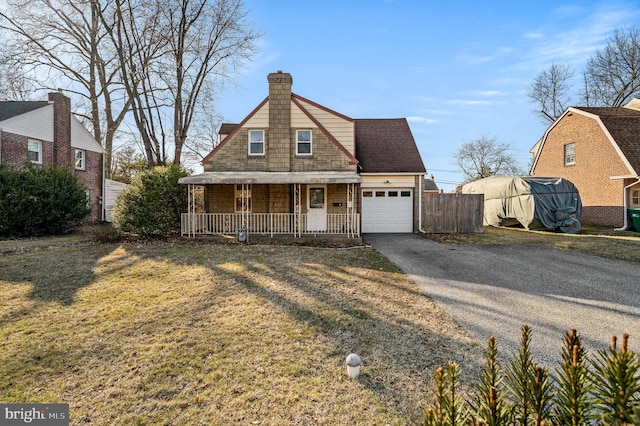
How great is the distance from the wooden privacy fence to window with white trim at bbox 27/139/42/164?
21.9 metres

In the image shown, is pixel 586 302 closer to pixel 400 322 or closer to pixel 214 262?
pixel 400 322

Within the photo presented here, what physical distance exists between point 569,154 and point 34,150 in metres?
32.4

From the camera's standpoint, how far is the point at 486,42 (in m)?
11.2

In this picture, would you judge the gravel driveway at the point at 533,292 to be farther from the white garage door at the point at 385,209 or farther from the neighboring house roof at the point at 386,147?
the neighboring house roof at the point at 386,147

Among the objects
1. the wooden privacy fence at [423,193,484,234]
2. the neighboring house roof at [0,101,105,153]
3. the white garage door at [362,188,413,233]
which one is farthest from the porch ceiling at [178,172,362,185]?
the neighboring house roof at [0,101,105,153]

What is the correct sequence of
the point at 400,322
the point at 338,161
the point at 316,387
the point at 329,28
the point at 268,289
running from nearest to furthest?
the point at 316,387, the point at 400,322, the point at 268,289, the point at 329,28, the point at 338,161

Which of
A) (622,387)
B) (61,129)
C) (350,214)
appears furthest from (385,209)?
(61,129)

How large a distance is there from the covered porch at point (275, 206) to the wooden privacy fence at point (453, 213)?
393 centimetres

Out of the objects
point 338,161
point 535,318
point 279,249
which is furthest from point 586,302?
point 338,161

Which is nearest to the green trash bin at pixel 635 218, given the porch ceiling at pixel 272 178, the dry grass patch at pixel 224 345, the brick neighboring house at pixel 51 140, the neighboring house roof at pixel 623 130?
the neighboring house roof at pixel 623 130

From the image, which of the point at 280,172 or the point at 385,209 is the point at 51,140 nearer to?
the point at 280,172

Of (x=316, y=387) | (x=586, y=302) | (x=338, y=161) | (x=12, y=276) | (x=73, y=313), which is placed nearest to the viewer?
(x=316, y=387)

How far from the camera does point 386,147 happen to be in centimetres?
1731

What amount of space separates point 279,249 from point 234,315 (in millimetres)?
5916
